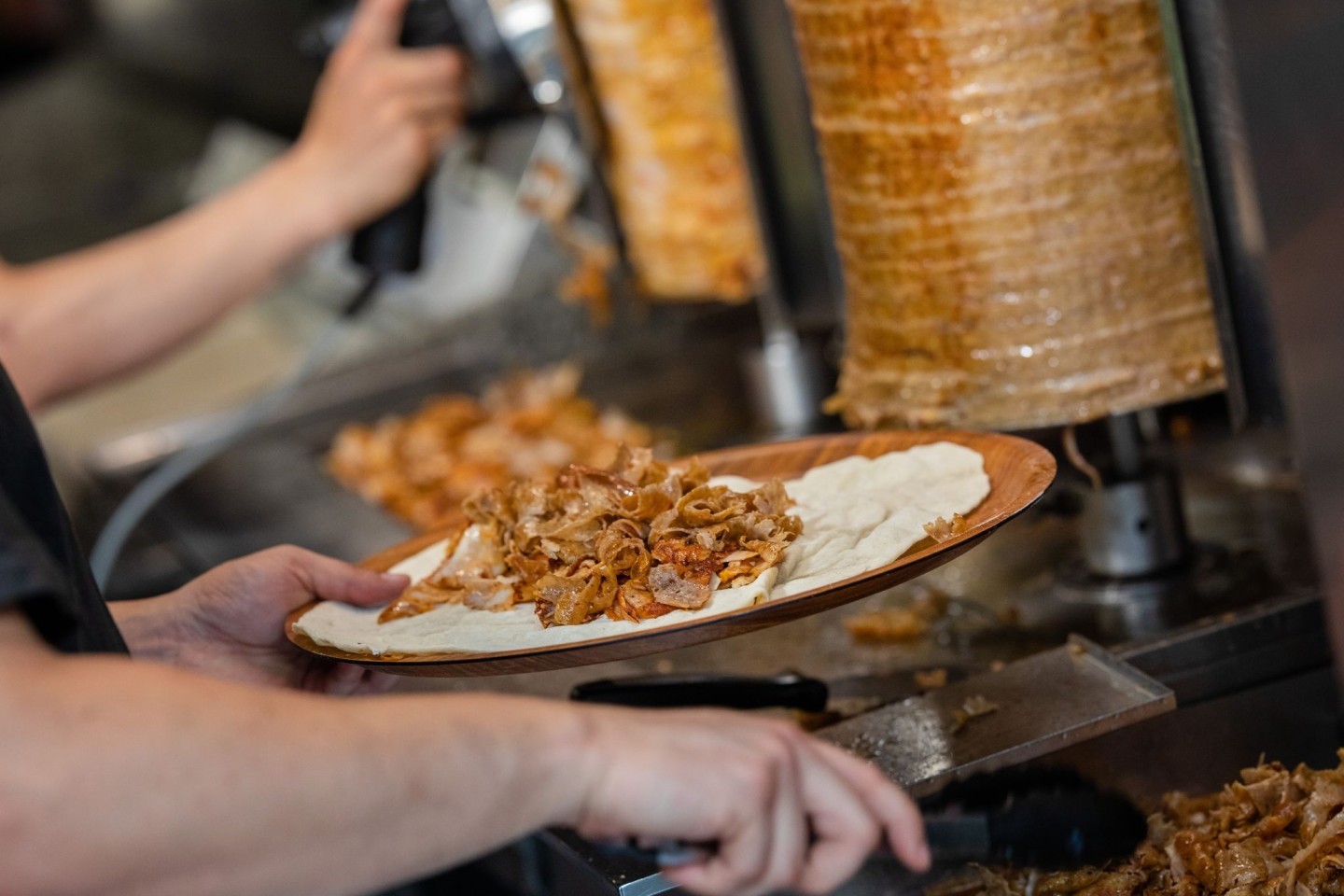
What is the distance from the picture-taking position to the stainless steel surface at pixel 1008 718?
0.98 meters

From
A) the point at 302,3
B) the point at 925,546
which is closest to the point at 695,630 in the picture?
the point at 925,546

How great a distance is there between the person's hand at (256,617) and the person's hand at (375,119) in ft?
3.33

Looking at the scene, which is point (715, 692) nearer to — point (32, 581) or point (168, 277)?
point (32, 581)

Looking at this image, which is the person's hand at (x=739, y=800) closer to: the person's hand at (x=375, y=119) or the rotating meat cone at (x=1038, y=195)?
the rotating meat cone at (x=1038, y=195)

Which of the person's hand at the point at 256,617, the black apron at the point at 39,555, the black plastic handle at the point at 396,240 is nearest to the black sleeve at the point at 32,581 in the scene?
the black apron at the point at 39,555

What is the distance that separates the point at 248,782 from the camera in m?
0.67

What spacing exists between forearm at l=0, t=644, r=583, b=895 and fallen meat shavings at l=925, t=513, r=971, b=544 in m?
0.30

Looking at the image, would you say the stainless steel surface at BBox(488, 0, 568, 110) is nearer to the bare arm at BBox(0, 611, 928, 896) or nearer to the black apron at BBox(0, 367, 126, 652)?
the black apron at BBox(0, 367, 126, 652)

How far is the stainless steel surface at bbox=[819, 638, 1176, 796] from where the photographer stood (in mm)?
981

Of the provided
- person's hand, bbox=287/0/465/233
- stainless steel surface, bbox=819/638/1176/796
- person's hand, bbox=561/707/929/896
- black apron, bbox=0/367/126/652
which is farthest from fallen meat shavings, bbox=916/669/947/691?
person's hand, bbox=287/0/465/233

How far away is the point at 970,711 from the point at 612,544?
0.98 feet

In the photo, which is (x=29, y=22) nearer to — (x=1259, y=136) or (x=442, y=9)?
(x=442, y=9)

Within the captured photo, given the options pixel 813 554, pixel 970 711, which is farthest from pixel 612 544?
pixel 970 711

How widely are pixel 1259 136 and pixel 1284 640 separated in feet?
1.71
